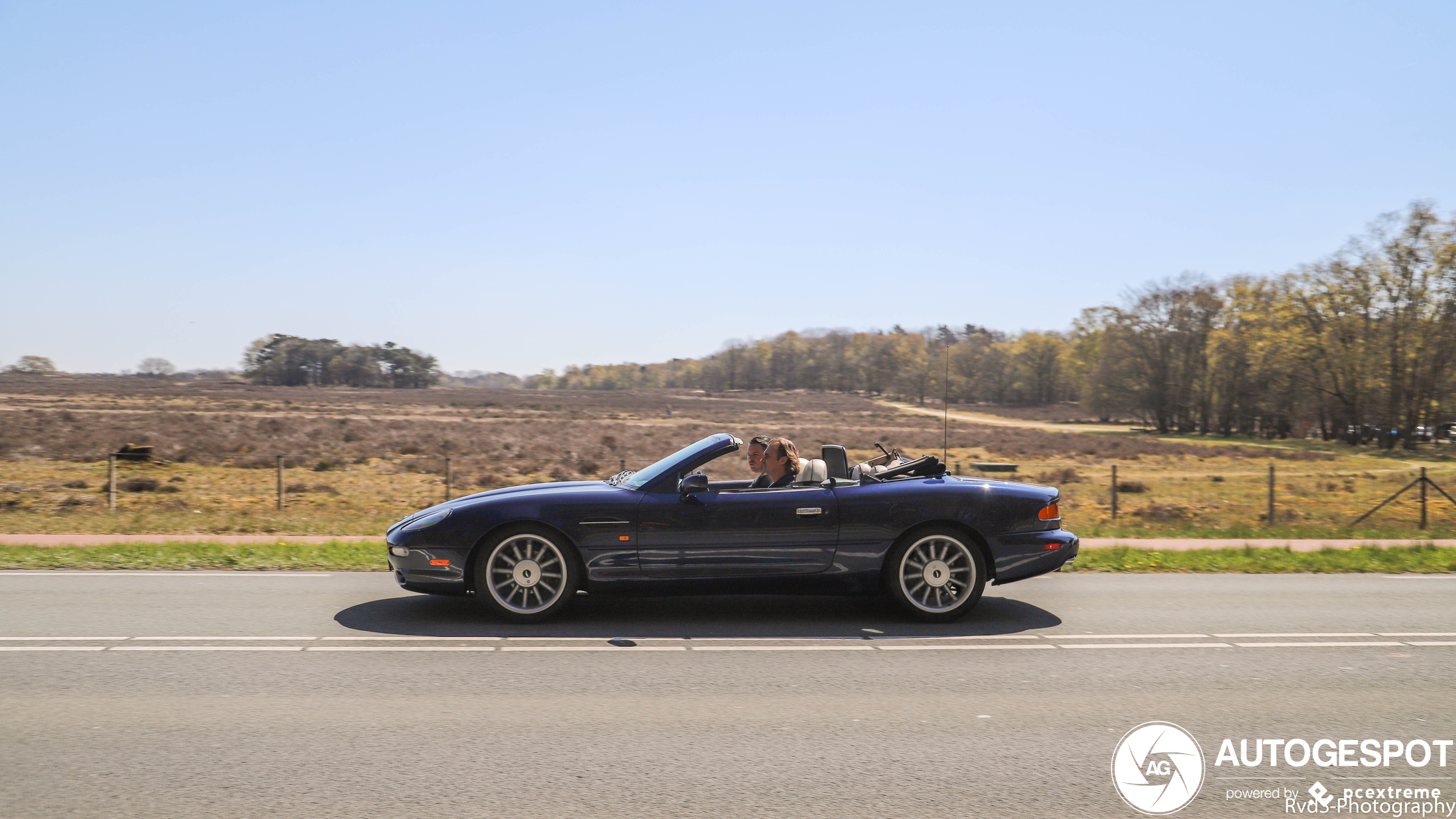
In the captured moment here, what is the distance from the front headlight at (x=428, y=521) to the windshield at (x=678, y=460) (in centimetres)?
138

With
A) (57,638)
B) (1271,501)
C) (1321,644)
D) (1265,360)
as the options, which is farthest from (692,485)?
(1265,360)

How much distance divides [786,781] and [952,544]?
3.59m

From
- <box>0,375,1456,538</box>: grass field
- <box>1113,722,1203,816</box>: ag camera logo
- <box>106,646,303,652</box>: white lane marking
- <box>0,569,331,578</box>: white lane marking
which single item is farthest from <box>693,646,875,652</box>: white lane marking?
<box>0,569,331,578</box>: white lane marking

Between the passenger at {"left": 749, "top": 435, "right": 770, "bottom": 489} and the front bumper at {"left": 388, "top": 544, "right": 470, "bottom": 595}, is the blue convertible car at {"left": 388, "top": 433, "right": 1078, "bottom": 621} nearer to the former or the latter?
the front bumper at {"left": 388, "top": 544, "right": 470, "bottom": 595}

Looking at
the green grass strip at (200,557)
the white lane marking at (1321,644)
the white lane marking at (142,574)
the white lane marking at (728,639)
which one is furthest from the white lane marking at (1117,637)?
the white lane marking at (142,574)

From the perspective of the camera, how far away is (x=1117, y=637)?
6969mm

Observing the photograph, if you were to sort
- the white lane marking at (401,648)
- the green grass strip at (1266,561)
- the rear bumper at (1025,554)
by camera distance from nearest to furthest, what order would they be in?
the white lane marking at (401,648) → the rear bumper at (1025,554) → the green grass strip at (1266,561)

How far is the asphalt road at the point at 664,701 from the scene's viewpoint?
3.81 metres

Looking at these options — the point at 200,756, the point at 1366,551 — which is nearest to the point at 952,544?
the point at 200,756

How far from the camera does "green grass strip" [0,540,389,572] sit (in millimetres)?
9898

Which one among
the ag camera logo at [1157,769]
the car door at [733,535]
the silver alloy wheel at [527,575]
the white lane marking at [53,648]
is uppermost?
the car door at [733,535]

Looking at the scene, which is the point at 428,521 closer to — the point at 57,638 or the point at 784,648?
the point at 57,638

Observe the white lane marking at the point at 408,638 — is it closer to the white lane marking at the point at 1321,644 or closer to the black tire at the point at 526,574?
the black tire at the point at 526,574

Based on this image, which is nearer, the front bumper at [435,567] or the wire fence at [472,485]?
the front bumper at [435,567]
